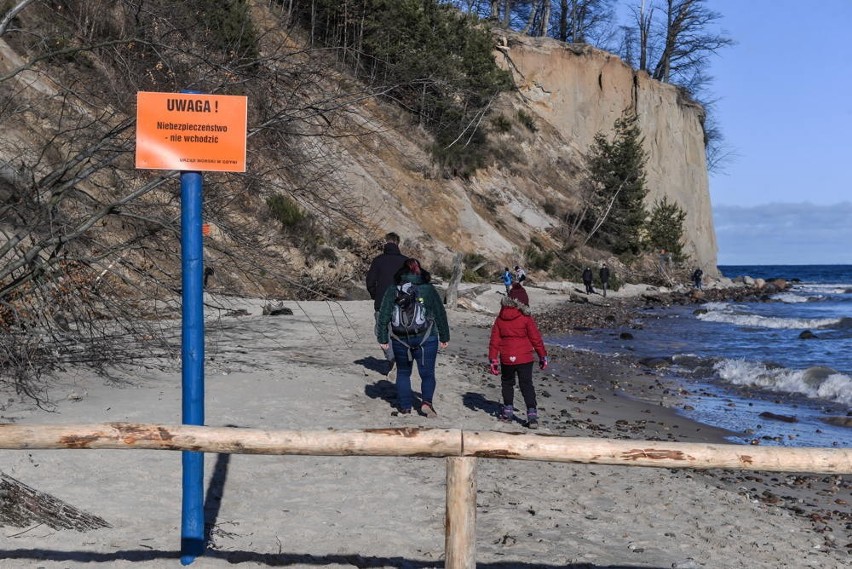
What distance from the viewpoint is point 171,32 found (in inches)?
312

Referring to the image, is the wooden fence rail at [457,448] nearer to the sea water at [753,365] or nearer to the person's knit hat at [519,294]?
the person's knit hat at [519,294]

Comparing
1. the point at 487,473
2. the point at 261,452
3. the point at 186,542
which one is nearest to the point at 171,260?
the point at 487,473

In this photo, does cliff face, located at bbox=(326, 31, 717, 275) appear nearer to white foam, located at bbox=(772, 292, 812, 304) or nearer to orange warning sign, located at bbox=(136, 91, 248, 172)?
white foam, located at bbox=(772, 292, 812, 304)

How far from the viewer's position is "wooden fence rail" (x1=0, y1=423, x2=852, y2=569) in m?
4.35

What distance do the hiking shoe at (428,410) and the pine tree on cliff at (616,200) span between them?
4047 cm

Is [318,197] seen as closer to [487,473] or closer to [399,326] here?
[399,326]

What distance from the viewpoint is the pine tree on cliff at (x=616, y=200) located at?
49844 mm

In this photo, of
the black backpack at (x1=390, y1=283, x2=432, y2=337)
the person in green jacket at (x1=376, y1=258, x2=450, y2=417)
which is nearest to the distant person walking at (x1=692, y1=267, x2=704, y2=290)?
the person in green jacket at (x1=376, y1=258, x2=450, y2=417)

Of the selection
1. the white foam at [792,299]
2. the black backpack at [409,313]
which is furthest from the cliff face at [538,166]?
the black backpack at [409,313]

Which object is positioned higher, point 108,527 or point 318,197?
point 318,197

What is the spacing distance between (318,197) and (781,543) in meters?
5.14

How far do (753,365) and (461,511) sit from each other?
16709mm

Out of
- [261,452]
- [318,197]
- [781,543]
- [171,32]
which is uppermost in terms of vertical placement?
[171,32]

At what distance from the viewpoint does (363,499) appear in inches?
268
